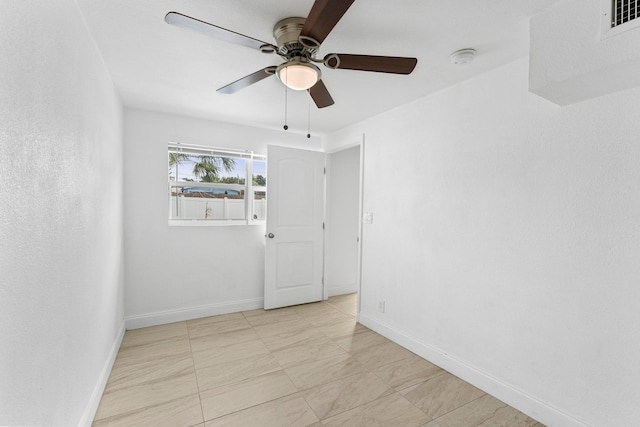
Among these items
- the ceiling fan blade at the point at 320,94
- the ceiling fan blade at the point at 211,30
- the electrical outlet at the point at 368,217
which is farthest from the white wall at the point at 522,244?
the ceiling fan blade at the point at 211,30

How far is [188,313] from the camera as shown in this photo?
3.53m

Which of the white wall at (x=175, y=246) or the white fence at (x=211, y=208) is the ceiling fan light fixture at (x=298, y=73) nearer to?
the white wall at (x=175, y=246)

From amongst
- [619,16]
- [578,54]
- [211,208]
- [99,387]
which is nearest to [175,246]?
[211,208]

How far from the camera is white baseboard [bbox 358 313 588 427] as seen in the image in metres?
1.84

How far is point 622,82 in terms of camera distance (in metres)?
1.53

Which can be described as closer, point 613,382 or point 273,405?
point 613,382

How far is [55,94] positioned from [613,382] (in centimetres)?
308

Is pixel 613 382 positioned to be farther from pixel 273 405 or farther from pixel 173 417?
pixel 173 417

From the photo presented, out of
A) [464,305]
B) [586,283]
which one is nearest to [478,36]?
[586,283]

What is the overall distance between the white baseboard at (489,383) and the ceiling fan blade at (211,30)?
2631 mm

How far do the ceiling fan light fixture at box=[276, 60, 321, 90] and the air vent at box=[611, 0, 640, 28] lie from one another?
1.42 metres

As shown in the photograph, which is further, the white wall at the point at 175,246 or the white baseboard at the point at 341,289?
the white baseboard at the point at 341,289

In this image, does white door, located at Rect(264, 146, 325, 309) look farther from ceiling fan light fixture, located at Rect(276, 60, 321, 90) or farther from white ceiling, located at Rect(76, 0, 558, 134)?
ceiling fan light fixture, located at Rect(276, 60, 321, 90)

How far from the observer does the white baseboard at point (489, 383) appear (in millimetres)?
1841
